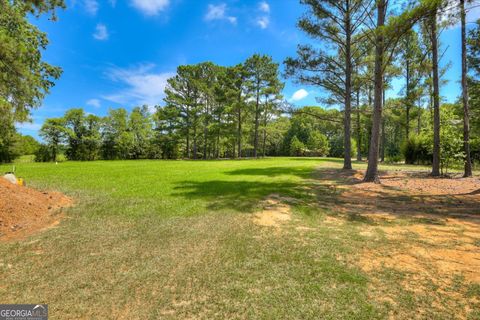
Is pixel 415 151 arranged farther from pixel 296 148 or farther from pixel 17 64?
pixel 296 148

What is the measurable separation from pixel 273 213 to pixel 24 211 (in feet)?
17.9

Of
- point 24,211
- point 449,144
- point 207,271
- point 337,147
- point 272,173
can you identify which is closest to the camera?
point 207,271

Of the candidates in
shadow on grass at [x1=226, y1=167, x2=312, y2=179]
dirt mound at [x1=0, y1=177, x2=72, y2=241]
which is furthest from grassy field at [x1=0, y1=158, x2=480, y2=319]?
shadow on grass at [x1=226, y1=167, x2=312, y2=179]

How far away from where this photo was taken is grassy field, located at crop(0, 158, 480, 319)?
2.22 metres

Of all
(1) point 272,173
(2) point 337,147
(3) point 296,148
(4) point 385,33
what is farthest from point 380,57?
(2) point 337,147

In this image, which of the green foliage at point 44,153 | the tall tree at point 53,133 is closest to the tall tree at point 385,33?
the tall tree at point 53,133

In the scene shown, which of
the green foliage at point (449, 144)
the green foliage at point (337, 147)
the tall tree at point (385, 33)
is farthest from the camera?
the green foliage at point (337, 147)

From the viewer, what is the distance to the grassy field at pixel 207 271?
7.30 feet

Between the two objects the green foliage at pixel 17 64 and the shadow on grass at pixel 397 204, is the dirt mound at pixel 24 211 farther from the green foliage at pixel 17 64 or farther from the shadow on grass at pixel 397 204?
the shadow on grass at pixel 397 204

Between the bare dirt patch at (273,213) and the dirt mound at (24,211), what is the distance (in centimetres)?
419

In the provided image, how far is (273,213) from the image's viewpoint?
542 centimetres

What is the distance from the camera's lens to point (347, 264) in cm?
304

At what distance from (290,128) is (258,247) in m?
56.6

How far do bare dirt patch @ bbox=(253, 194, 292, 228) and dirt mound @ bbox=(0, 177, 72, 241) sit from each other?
4.19 metres
